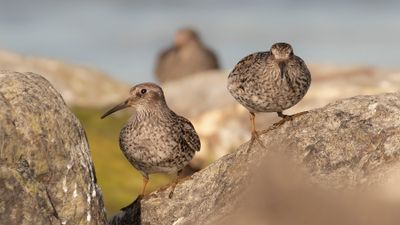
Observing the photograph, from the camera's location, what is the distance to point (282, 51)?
16500mm

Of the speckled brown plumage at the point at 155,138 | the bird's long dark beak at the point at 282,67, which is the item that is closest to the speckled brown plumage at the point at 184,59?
the speckled brown plumage at the point at 155,138

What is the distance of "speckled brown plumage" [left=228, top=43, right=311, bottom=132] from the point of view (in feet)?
53.4

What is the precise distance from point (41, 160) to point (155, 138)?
3.27 m

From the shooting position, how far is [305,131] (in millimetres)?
15961

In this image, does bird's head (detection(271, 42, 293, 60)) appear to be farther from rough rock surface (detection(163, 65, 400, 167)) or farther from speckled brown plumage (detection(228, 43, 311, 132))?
rough rock surface (detection(163, 65, 400, 167))

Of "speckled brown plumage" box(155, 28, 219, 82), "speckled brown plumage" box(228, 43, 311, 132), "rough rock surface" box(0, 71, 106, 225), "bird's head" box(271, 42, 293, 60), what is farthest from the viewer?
"speckled brown plumage" box(155, 28, 219, 82)

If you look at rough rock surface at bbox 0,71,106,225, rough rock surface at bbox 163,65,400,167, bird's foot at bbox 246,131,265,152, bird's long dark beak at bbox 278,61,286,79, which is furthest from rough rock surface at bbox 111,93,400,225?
rough rock surface at bbox 163,65,400,167

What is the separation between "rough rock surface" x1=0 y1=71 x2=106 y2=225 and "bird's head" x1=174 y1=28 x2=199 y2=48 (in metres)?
30.2

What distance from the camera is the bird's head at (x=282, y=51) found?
1647 centimetres

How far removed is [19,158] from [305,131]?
4605 mm

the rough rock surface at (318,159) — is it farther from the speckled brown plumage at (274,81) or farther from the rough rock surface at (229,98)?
the rough rock surface at (229,98)

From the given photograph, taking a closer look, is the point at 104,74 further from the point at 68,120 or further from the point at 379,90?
the point at 68,120

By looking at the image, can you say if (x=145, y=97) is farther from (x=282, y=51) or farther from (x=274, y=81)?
(x=282, y=51)

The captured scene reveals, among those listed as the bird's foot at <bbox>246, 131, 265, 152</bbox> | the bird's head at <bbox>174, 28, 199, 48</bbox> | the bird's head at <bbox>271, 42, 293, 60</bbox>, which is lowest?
the bird's foot at <bbox>246, 131, 265, 152</bbox>
